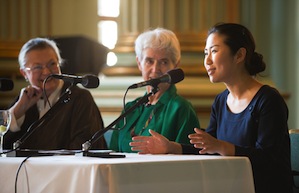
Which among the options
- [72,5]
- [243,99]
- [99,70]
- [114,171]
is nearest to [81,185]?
[114,171]

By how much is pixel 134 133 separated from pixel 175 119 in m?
0.27

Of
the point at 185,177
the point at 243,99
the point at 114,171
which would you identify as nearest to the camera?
the point at 114,171

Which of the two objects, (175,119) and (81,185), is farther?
Answer: (175,119)

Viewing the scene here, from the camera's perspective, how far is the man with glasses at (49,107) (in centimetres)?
358

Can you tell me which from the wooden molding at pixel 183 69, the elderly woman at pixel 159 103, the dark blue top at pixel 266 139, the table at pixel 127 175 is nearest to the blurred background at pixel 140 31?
the wooden molding at pixel 183 69

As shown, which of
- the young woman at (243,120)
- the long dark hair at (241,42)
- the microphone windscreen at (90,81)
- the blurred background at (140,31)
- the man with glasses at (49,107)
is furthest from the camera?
the blurred background at (140,31)

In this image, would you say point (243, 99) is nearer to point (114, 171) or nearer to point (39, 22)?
point (114, 171)

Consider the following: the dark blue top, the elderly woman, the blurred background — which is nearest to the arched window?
the blurred background

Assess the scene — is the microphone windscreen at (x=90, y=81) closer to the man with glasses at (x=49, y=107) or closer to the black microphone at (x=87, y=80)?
the black microphone at (x=87, y=80)

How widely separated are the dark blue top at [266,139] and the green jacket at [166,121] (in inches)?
14.0

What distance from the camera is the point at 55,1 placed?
5.57m

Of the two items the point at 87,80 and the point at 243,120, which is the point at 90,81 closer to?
the point at 87,80

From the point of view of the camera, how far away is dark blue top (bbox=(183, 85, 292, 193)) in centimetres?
279

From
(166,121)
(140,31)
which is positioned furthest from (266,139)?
(140,31)
